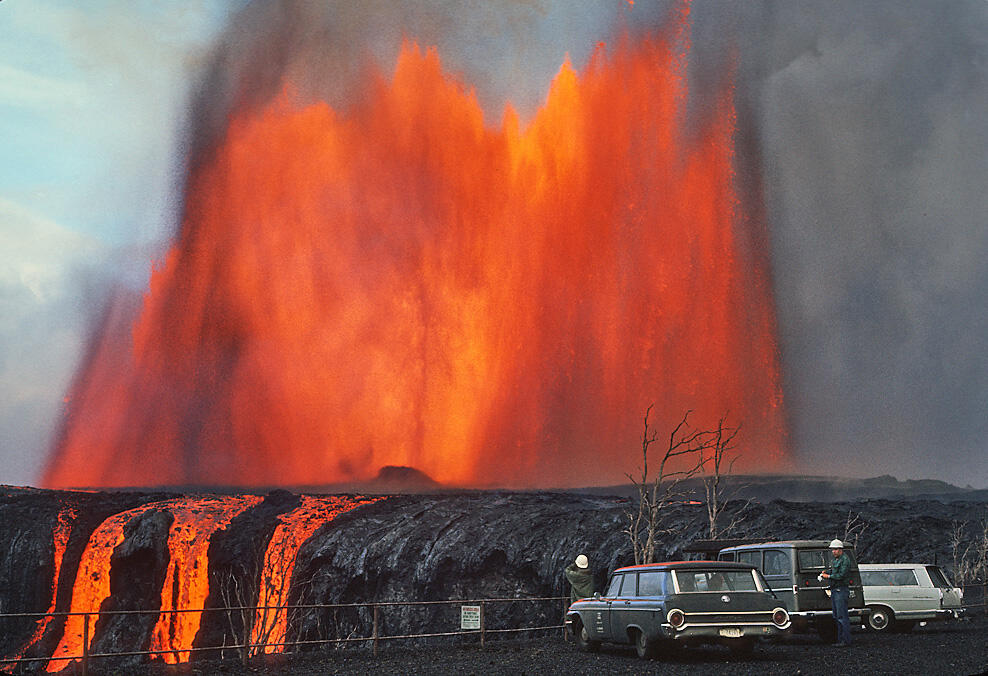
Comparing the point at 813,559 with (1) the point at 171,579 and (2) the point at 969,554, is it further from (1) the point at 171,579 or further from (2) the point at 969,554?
(1) the point at 171,579

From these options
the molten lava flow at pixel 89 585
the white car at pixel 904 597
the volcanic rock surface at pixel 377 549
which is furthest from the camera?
the molten lava flow at pixel 89 585

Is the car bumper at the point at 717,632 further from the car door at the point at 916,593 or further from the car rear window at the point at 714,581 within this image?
the car door at the point at 916,593

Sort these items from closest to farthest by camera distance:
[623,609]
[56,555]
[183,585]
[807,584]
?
[623,609], [807,584], [183,585], [56,555]

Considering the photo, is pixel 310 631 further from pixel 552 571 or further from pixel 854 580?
pixel 854 580

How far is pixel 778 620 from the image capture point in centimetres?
1605

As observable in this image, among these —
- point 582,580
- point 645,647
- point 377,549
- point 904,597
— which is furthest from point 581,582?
point 377,549

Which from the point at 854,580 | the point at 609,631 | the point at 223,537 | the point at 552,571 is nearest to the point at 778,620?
the point at 609,631

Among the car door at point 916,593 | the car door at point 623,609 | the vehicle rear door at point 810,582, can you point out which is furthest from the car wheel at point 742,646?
the car door at point 916,593

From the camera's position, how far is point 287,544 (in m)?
92.8

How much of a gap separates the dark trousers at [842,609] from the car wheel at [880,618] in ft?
19.3

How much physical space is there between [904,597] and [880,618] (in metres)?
0.99

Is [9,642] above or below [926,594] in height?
below

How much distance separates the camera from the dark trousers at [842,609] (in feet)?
61.5

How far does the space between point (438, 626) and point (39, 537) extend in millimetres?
56567
